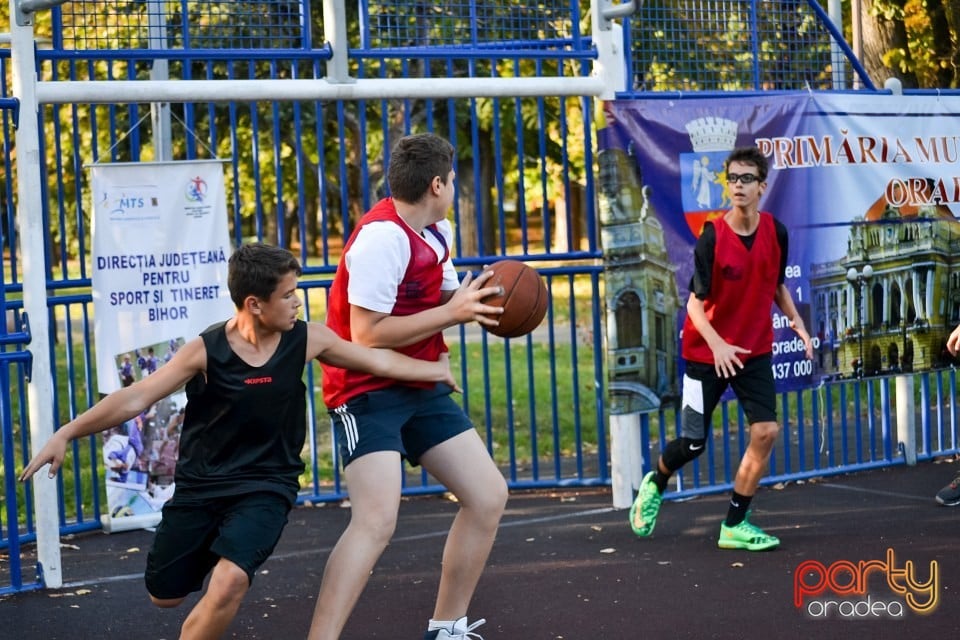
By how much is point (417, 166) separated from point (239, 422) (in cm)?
113

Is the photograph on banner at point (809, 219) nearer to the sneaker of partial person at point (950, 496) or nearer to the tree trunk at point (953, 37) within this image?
the sneaker of partial person at point (950, 496)

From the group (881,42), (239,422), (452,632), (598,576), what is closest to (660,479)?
(598,576)

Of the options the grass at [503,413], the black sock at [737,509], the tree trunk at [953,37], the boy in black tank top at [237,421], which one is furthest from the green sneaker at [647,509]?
the tree trunk at [953,37]

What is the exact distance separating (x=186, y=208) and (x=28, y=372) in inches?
63.2

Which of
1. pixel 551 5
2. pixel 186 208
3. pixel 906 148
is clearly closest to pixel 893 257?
pixel 906 148

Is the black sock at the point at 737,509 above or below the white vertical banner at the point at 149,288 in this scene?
below

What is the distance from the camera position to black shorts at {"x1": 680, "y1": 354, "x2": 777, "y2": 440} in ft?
22.6

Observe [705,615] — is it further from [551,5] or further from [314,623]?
[551,5]

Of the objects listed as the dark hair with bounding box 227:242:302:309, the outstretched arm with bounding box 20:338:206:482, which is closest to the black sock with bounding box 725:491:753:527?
the dark hair with bounding box 227:242:302:309

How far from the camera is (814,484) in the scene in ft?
29.4

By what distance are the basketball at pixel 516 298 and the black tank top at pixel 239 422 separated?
74cm

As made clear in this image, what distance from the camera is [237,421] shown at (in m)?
4.66

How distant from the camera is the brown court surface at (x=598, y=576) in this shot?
18.9ft

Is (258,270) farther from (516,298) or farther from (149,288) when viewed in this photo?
(149,288)
